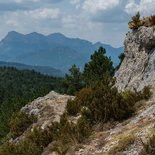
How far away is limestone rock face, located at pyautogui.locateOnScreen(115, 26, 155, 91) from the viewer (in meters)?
A: 20.8

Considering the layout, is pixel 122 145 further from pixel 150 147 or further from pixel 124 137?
pixel 150 147

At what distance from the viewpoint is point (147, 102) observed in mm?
15578

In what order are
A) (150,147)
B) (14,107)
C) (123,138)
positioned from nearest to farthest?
(150,147) → (123,138) → (14,107)

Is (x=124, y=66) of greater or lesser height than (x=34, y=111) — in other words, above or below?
above

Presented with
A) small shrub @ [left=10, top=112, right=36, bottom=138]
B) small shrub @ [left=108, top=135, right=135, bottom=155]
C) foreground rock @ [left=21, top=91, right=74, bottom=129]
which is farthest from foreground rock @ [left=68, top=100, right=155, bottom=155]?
small shrub @ [left=10, top=112, right=36, bottom=138]

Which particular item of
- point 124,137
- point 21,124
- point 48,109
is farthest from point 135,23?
point 124,137

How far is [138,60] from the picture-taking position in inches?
909

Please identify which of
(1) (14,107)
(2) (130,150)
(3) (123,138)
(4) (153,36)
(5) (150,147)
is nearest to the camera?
(5) (150,147)

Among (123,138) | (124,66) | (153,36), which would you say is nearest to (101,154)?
(123,138)

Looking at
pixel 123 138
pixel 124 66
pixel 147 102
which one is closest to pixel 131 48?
pixel 124 66

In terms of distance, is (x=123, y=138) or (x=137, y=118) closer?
(x=123, y=138)

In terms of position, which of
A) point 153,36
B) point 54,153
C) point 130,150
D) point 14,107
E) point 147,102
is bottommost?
point 14,107

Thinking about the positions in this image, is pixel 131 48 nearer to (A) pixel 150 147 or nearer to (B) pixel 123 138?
(B) pixel 123 138

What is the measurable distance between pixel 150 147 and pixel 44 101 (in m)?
11.8
